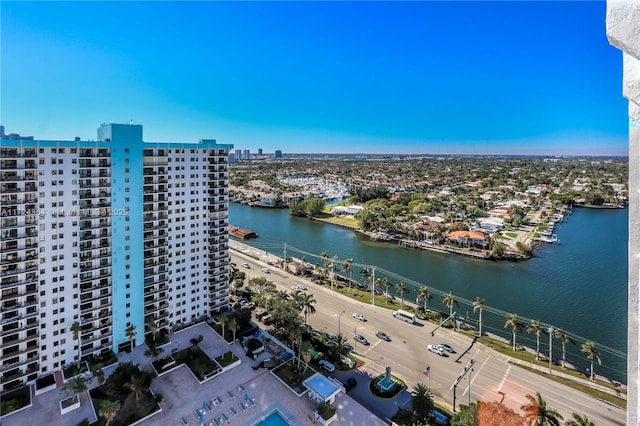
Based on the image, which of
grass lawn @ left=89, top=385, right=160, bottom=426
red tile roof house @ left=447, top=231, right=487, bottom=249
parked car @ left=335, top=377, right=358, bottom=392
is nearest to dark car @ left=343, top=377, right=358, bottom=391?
parked car @ left=335, top=377, right=358, bottom=392

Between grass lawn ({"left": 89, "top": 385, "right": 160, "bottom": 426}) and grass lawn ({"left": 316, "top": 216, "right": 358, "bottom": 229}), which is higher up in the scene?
grass lawn ({"left": 316, "top": 216, "right": 358, "bottom": 229})

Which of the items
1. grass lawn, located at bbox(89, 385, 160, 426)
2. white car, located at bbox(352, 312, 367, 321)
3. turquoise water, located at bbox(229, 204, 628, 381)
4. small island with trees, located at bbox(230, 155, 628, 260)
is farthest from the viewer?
small island with trees, located at bbox(230, 155, 628, 260)

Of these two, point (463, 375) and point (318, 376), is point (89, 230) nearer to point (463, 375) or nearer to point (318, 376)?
point (318, 376)

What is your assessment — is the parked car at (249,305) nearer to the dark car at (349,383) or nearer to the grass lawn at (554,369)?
the dark car at (349,383)

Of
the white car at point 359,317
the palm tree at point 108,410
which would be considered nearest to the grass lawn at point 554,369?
the white car at point 359,317

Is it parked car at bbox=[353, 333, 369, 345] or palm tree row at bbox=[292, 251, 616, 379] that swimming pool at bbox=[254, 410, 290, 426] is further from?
palm tree row at bbox=[292, 251, 616, 379]
